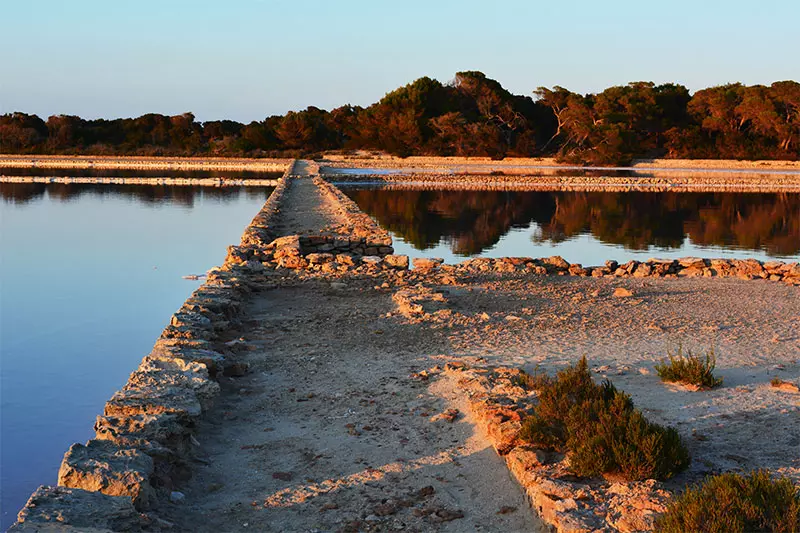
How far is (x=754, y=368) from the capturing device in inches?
234

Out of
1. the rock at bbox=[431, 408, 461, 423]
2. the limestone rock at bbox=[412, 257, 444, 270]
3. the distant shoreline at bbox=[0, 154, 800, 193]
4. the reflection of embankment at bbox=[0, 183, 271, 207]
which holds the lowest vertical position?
the rock at bbox=[431, 408, 461, 423]

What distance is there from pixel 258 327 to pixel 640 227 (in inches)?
525

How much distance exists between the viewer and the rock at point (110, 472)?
344cm

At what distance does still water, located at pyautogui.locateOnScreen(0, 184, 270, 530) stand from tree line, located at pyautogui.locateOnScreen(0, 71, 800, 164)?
104 feet

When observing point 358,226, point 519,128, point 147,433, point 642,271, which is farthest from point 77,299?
point 519,128

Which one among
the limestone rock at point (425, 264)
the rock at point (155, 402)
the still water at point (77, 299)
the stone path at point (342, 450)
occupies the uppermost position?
the rock at point (155, 402)

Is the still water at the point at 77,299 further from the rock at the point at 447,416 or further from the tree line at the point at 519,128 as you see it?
the tree line at the point at 519,128

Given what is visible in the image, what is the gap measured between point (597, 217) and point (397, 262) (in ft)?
37.3

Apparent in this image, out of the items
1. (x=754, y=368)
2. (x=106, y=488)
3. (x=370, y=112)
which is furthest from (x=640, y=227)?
(x=370, y=112)

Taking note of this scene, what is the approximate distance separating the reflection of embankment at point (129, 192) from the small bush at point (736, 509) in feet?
69.6

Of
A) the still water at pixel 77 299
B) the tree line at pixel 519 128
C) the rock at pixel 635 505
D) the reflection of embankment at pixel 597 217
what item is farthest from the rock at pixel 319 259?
the tree line at pixel 519 128

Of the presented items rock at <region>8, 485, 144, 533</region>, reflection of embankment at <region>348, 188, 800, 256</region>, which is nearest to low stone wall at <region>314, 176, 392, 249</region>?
reflection of embankment at <region>348, 188, 800, 256</region>

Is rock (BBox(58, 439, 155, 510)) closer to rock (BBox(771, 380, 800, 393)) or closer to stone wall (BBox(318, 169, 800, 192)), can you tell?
rock (BBox(771, 380, 800, 393))

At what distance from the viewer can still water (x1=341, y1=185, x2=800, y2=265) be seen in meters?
14.9
